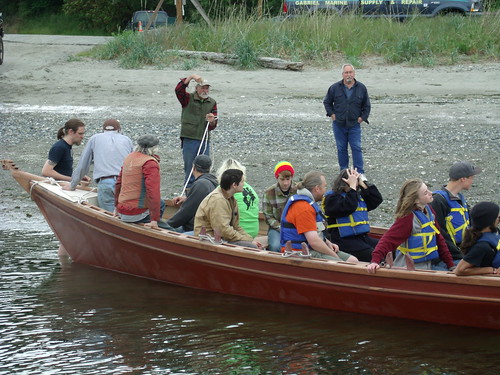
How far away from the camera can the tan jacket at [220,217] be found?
853 cm

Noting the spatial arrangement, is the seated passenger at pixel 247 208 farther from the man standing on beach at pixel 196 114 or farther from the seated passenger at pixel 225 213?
the man standing on beach at pixel 196 114

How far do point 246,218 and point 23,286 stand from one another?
2.43m

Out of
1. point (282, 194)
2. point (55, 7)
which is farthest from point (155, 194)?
point (55, 7)

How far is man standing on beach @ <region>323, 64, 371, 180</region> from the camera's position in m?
12.1

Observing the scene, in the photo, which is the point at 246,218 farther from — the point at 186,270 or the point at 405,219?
the point at 405,219

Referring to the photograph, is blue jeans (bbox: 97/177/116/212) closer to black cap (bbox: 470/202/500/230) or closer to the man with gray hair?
the man with gray hair

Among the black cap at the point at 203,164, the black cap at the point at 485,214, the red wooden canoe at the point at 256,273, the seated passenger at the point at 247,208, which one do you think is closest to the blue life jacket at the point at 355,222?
the red wooden canoe at the point at 256,273

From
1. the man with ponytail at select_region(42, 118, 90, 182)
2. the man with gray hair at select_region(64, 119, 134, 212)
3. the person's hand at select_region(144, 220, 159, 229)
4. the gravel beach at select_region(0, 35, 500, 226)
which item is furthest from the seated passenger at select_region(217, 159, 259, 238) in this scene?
the gravel beach at select_region(0, 35, 500, 226)

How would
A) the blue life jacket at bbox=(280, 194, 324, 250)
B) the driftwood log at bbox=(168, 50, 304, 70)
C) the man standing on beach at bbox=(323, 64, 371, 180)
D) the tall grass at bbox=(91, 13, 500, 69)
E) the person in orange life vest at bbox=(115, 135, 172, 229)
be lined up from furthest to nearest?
the tall grass at bbox=(91, 13, 500, 69), the driftwood log at bbox=(168, 50, 304, 70), the man standing on beach at bbox=(323, 64, 371, 180), the person in orange life vest at bbox=(115, 135, 172, 229), the blue life jacket at bbox=(280, 194, 324, 250)

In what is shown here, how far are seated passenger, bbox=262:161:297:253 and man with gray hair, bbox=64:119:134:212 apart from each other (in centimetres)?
178

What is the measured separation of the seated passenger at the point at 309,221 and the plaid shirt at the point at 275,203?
0.53 m

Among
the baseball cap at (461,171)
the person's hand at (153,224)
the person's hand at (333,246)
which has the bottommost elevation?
the person's hand at (333,246)

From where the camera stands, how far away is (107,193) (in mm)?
9789

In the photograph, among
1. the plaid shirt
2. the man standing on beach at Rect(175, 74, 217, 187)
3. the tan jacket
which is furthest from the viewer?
the man standing on beach at Rect(175, 74, 217, 187)
